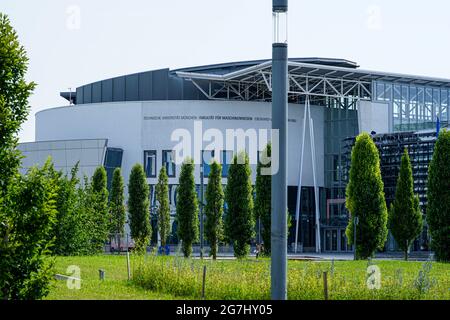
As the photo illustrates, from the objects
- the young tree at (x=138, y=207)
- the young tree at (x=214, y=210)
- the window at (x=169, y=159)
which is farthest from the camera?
the window at (x=169, y=159)

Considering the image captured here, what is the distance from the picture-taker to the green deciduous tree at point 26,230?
14.4 metres

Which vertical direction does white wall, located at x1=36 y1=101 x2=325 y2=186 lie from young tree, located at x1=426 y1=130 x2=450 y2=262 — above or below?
above

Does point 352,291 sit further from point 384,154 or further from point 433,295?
point 384,154

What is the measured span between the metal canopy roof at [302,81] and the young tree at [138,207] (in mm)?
11985

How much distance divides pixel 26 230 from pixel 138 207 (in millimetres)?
46430

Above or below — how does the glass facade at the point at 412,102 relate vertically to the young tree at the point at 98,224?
above

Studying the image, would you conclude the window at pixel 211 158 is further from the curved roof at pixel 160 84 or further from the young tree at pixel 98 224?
the young tree at pixel 98 224

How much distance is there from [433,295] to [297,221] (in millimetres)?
53575

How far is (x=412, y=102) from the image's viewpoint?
240ft

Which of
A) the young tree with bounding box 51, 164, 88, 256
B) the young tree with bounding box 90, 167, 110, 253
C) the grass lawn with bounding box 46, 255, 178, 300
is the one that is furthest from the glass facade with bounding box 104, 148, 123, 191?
the grass lawn with bounding box 46, 255, 178, 300

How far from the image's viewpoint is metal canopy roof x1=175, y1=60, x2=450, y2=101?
68.0 meters

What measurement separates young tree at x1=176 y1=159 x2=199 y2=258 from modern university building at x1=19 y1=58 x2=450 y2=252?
1337 centimetres

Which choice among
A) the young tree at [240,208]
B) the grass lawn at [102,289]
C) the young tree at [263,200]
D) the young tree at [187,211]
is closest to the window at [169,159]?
the young tree at [187,211]

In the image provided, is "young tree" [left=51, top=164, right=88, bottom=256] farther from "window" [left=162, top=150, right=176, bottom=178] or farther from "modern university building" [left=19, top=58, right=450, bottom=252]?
"window" [left=162, top=150, right=176, bottom=178]
